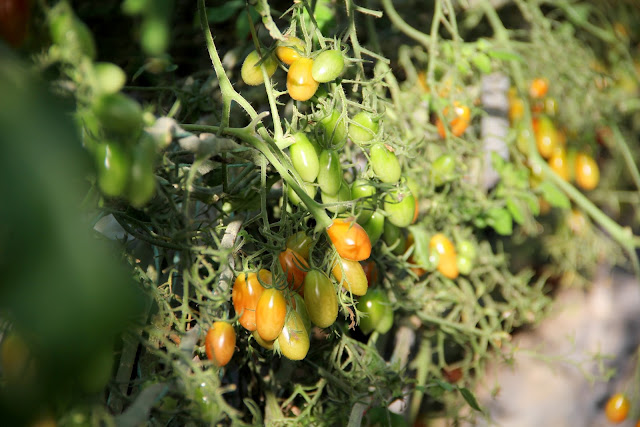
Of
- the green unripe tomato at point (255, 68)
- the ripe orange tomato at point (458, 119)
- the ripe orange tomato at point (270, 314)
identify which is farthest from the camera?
the ripe orange tomato at point (458, 119)

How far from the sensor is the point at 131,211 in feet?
2.34

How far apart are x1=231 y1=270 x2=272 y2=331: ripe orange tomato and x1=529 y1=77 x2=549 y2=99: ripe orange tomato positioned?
1.02m

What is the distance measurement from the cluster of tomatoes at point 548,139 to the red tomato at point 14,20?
1.15 m

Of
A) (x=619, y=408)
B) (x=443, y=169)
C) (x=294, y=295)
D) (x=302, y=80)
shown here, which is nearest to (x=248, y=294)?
(x=294, y=295)

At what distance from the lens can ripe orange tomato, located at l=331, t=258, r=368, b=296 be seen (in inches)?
25.0

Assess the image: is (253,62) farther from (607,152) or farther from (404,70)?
(607,152)

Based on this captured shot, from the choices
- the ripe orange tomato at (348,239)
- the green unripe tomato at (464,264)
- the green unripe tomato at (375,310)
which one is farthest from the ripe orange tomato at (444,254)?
the ripe orange tomato at (348,239)

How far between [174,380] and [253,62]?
0.40 metres

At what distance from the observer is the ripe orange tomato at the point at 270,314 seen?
59cm

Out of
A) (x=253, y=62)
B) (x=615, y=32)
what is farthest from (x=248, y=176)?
(x=615, y=32)

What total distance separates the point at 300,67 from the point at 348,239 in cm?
23

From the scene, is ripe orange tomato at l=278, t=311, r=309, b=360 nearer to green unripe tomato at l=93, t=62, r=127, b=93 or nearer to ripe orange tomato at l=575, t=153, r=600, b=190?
green unripe tomato at l=93, t=62, r=127, b=93

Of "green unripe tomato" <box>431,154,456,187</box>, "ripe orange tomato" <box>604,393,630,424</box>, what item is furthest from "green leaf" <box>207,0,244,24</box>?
"ripe orange tomato" <box>604,393,630,424</box>

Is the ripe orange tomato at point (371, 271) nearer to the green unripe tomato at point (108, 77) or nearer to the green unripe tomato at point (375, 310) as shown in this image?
the green unripe tomato at point (375, 310)
